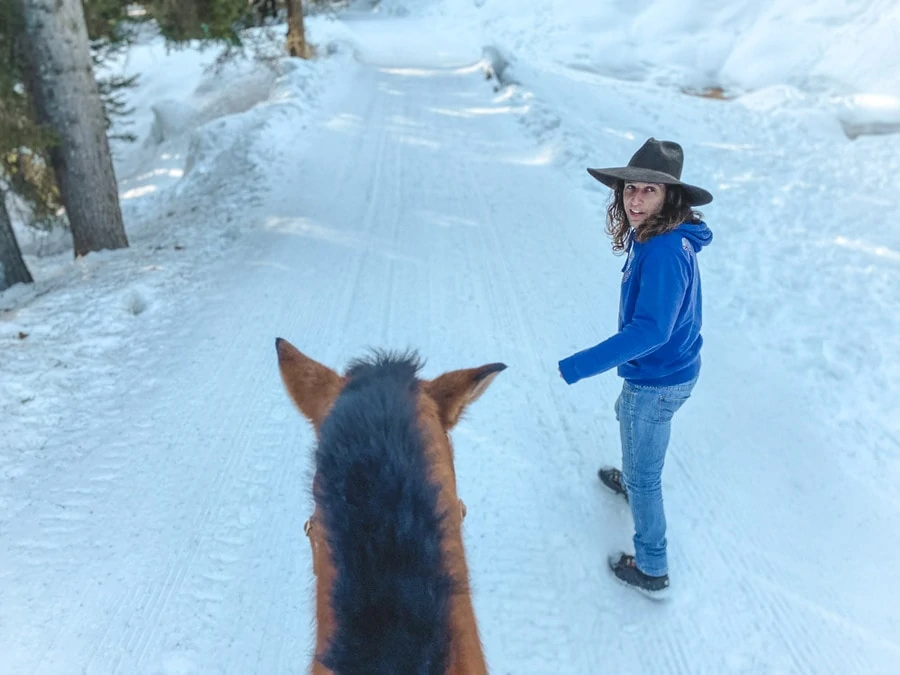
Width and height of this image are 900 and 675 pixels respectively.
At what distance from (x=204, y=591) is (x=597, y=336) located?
3.16 m

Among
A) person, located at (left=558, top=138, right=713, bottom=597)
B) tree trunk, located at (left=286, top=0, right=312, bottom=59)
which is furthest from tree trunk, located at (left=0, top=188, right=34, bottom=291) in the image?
tree trunk, located at (left=286, top=0, right=312, bottom=59)

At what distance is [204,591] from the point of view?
2.78 meters

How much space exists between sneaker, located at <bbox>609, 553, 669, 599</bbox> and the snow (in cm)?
7

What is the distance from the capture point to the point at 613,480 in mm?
3316

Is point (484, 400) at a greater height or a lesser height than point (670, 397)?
lesser

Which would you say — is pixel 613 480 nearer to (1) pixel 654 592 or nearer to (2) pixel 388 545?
(1) pixel 654 592

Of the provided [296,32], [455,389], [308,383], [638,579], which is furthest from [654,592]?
[296,32]

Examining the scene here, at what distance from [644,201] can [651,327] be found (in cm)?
48

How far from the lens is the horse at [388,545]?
3.41 ft

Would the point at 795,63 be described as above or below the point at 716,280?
above

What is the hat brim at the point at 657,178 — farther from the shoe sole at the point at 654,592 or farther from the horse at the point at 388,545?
the shoe sole at the point at 654,592

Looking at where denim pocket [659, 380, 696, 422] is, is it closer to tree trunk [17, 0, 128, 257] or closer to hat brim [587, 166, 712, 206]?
hat brim [587, 166, 712, 206]

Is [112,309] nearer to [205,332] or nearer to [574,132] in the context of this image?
[205,332]

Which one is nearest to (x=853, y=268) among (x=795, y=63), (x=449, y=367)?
(x=449, y=367)
